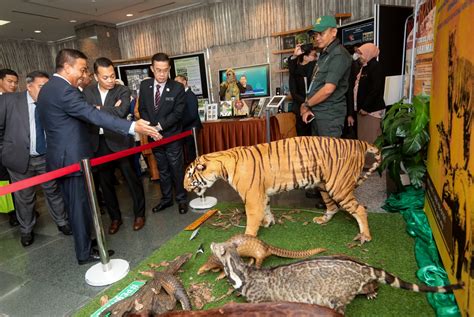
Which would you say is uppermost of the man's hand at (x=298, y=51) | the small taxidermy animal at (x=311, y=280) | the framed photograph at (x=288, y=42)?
the framed photograph at (x=288, y=42)

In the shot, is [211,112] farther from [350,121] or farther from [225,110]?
[350,121]

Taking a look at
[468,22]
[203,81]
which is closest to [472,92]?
[468,22]

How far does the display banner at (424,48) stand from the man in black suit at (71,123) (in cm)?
269

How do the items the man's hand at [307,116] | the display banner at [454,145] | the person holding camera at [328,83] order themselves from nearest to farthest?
the display banner at [454,145] → the person holding camera at [328,83] → the man's hand at [307,116]

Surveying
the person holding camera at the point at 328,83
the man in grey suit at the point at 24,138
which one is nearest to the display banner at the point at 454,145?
the person holding camera at the point at 328,83

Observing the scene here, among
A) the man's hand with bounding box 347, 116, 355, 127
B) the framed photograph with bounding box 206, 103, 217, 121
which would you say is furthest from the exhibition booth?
the framed photograph with bounding box 206, 103, 217, 121

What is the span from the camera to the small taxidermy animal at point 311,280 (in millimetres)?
→ 1635

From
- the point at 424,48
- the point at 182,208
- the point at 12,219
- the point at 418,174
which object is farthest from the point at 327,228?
the point at 12,219

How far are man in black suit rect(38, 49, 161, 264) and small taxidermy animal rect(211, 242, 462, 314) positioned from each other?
55.9 inches

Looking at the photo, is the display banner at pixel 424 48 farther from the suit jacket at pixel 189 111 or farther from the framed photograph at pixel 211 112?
the framed photograph at pixel 211 112

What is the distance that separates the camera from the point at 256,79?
6.68m

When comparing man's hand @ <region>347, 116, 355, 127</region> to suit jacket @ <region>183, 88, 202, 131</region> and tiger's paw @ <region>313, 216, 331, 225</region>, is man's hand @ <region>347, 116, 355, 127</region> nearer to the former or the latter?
tiger's paw @ <region>313, 216, 331, 225</region>

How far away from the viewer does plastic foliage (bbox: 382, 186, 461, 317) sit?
1.71 metres

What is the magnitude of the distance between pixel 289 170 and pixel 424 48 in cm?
203
